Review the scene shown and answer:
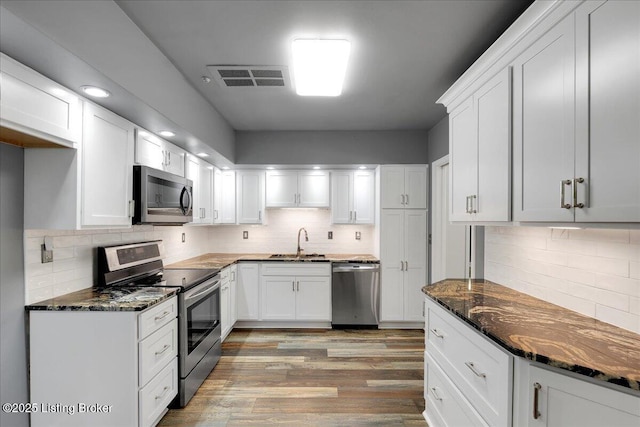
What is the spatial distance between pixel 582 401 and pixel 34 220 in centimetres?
267

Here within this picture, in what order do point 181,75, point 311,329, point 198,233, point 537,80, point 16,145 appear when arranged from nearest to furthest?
1. point 537,80
2. point 16,145
3. point 181,75
4. point 311,329
5. point 198,233

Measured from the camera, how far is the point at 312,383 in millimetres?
2695

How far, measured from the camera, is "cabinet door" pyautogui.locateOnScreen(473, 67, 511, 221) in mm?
1686

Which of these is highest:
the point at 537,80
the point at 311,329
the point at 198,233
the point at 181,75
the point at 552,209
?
the point at 181,75

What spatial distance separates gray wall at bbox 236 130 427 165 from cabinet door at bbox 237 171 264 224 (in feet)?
1.54

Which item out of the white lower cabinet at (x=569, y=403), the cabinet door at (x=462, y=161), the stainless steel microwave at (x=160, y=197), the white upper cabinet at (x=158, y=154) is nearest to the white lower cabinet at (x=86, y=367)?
the stainless steel microwave at (x=160, y=197)

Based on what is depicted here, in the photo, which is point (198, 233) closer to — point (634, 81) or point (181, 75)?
point (181, 75)

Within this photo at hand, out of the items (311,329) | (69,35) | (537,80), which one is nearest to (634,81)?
(537,80)

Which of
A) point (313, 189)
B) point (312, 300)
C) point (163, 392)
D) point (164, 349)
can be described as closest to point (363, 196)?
point (313, 189)

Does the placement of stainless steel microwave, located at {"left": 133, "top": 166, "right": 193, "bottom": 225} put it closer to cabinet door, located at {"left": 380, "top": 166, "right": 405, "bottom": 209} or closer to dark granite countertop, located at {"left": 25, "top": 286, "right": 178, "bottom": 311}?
dark granite countertop, located at {"left": 25, "top": 286, "right": 178, "bottom": 311}

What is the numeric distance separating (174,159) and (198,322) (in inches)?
59.3

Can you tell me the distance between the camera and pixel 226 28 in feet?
5.94

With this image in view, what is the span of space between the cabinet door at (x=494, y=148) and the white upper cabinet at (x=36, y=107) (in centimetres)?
240

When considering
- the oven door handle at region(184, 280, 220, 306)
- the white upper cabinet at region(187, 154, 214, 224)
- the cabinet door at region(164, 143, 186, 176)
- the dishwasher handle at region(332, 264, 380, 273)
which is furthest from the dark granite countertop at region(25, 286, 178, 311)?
the dishwasher handle at region(332, 264, 380, 273)
